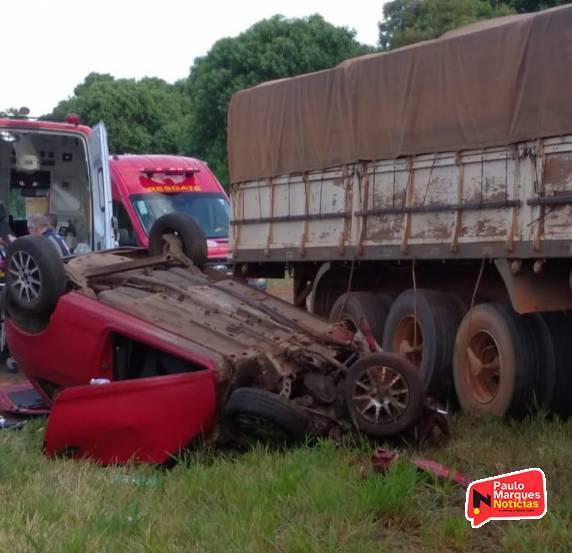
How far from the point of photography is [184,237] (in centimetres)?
874

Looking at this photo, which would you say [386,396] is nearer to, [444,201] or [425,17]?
[444,201]

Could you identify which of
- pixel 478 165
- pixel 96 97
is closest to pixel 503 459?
pixel 478 165

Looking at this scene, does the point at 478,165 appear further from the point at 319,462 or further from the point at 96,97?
the point at 96,97

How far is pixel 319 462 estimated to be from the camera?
19.0 feet

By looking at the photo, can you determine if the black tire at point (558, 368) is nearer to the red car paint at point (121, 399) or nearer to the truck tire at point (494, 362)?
the truck tire at point (494, 362)

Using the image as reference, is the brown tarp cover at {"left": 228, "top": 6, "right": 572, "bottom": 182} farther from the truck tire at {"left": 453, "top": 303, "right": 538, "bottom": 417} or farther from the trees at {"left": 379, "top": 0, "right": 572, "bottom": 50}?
the trees at {"left": 379, "top": 0, "right": 572, "bottom": 50}

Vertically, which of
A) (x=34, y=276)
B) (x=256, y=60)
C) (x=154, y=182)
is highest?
(x=256, y=60)

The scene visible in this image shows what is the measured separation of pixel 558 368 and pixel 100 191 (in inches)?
222

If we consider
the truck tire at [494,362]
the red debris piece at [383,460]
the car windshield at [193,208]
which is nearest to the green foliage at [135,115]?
the car windshield at [193,208]

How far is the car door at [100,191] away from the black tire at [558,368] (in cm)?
507

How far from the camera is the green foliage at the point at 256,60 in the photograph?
27672 millimetres

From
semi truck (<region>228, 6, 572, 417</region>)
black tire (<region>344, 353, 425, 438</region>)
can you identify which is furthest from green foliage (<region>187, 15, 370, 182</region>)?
black tire (<region>344, 353, 425, 438</region>)

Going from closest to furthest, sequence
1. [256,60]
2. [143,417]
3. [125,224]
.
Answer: [143,417] → [125,224] → [256,60]


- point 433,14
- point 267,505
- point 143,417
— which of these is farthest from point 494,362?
point 433,14
